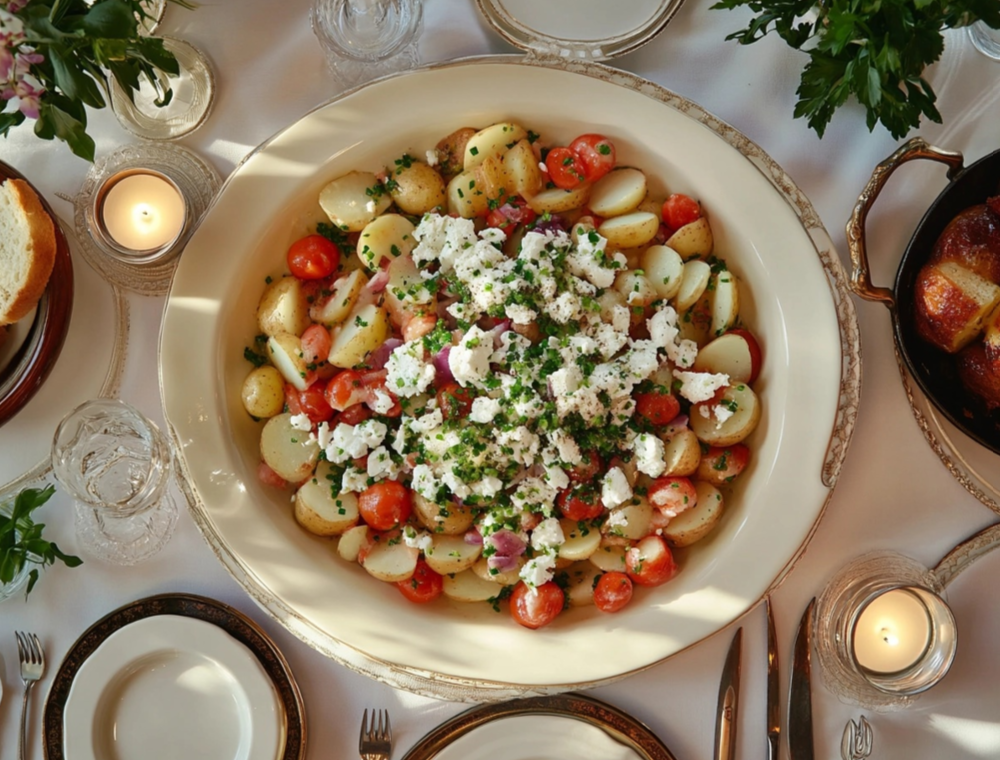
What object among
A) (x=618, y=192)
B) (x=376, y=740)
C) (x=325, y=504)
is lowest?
(x=376, y=740)

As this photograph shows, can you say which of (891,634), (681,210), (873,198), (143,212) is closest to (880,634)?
(891,634)

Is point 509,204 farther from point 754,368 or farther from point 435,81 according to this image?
point 754,368

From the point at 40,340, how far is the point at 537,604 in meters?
1.52

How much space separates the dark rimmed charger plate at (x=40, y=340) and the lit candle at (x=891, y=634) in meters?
2.31

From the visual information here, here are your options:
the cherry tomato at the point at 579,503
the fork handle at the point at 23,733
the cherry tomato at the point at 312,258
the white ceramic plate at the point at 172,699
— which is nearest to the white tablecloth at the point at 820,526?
the fork handle at the point at 23,733

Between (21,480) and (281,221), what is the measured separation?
105cm

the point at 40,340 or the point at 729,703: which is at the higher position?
the point at 40,340

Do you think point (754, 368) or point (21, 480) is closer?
point (754, 368)

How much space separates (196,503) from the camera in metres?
2.15

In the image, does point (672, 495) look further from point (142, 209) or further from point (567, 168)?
point (142, 209)

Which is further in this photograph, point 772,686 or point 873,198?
point 772,686

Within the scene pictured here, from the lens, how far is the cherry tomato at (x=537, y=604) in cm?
208

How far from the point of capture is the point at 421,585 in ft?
7.04

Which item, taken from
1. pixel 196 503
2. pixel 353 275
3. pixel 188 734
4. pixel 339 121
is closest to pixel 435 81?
pixel 339 121
